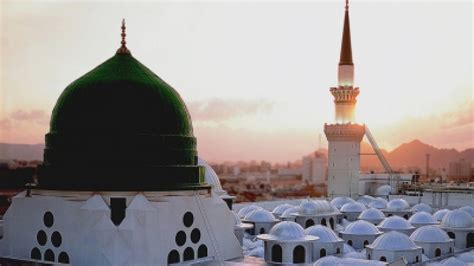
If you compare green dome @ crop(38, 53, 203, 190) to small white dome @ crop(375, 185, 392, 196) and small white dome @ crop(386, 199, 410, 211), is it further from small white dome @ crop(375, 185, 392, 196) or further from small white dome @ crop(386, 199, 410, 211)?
small white dome @ crop(375, 185, 392, 196)

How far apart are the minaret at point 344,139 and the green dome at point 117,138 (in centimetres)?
2306

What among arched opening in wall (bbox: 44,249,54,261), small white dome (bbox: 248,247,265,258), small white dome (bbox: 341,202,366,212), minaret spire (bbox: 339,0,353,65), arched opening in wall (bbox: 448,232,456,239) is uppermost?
minaret spire (bbox: 339,0,353,65)

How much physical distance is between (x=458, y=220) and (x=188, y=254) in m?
13.5

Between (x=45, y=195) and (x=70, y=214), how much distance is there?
1.28 metres

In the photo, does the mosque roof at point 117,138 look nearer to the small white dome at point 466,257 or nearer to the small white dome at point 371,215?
the small white dome at point 466,257

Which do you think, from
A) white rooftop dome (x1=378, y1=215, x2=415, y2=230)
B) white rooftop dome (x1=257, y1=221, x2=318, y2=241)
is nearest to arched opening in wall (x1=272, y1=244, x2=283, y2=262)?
white rooftop dome (x1=257, y1=221, x2=318, y2=241)

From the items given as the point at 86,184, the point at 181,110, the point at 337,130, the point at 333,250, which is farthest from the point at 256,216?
the point at 337,130

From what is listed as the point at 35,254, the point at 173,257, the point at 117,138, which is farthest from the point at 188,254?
the point at 35,254

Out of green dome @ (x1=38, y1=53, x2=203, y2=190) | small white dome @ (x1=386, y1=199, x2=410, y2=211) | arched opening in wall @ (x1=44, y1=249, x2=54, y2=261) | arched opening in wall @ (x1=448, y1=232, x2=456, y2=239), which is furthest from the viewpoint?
small white dome @ (x1=386, y1=199, x2=410, y2=211)

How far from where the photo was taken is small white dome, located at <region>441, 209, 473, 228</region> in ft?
82.6

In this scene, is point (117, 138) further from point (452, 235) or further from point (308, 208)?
point (452, 235)

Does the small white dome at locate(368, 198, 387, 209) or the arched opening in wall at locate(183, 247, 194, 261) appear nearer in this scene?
the arched opening in wall at locate(183, 247, 194, 261)

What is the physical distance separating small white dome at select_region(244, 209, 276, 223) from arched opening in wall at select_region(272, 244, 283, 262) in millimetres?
6704

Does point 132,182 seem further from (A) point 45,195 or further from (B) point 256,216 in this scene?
(B) point 256,216
